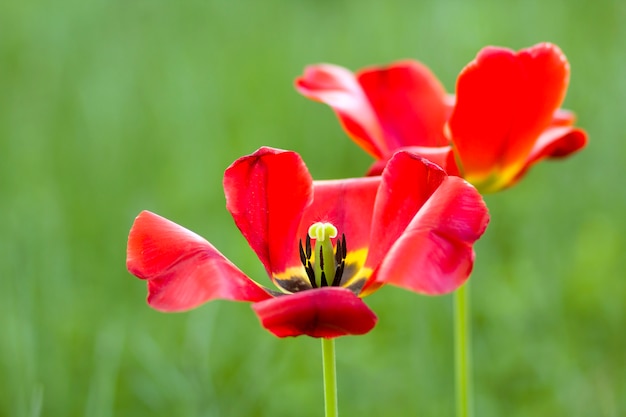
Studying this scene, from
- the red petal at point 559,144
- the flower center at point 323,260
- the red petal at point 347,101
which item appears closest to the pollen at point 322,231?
the flower center at point 323,260

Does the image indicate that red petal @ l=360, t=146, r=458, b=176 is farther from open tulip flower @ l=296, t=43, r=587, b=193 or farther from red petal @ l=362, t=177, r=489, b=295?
red petal @ l=362, t=177, r=489, b=295

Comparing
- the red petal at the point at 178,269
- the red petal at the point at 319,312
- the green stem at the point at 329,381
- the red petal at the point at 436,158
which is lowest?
the green stem at the point at 329,381

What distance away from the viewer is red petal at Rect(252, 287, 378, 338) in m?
0.86

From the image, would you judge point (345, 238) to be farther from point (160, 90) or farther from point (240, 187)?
point (160, 90)

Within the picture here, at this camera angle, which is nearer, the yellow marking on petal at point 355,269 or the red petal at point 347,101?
the yellow marking on petal at point 355,269

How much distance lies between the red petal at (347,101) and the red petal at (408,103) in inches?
1.6

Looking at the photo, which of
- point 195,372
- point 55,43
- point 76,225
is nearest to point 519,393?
point 195,372

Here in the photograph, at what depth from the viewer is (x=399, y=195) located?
1.02 metres

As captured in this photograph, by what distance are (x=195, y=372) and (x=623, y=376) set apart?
77cm

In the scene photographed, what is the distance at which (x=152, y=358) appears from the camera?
175 centimetres

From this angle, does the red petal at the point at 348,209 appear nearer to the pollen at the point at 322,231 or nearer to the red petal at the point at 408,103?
the pollen at the point at 322,231

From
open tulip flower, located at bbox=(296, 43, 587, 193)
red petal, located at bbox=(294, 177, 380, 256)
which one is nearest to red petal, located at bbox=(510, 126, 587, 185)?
open tulip flower, located at bbox=(296, 43, 587, 193)

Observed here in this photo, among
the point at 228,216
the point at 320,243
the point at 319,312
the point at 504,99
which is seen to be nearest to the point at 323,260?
the point at 320,243

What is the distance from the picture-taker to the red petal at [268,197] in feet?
3.49
